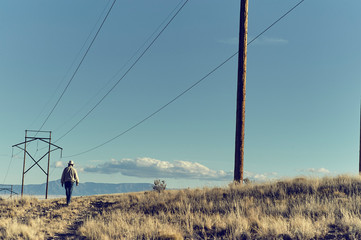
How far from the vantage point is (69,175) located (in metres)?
21.4

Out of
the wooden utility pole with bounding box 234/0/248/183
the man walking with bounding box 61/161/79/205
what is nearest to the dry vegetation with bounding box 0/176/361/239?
the man walking with bounding box 61/161/79/205

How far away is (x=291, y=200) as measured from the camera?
14.4m

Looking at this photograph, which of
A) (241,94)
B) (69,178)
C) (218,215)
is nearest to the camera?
(218,215)

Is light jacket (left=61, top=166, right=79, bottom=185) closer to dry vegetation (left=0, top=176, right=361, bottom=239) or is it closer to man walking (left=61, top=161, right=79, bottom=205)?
man walking (left=61, top=161, right=79, bottom=205)

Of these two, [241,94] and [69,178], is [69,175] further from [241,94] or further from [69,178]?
[241,94]

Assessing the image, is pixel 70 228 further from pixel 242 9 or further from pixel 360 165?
pixel 360 165

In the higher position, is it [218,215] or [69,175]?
[69,175]

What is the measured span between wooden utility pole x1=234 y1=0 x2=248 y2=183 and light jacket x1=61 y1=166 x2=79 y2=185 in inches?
340

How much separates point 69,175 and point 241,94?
999cm

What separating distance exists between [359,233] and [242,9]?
511 inches

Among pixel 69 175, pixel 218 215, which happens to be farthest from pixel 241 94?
pixel 69 175

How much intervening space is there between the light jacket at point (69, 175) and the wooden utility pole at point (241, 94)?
8647mm

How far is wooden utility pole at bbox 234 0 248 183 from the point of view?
736 inches

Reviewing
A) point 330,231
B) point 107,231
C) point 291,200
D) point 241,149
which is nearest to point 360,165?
point 241,149
